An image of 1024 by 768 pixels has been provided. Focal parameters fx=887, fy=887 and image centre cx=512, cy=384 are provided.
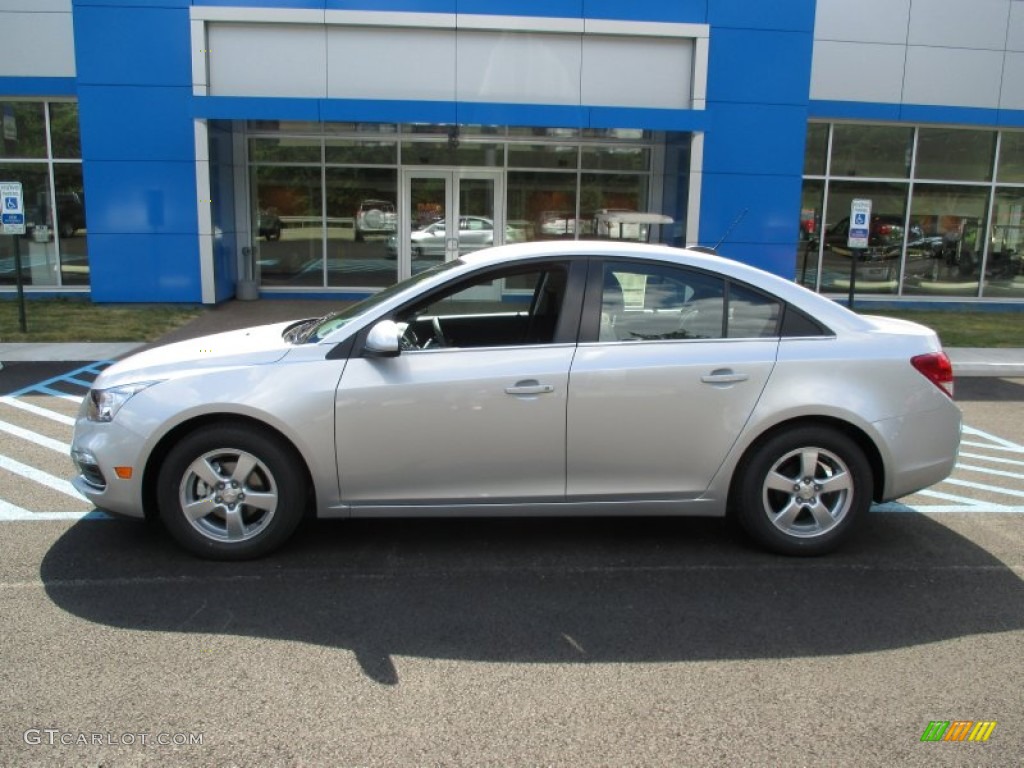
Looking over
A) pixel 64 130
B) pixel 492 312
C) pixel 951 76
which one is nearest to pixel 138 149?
pixel 64 130

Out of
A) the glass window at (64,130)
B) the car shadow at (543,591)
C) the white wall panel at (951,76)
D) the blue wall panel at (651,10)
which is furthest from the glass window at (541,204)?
the car shadow at (543,591)

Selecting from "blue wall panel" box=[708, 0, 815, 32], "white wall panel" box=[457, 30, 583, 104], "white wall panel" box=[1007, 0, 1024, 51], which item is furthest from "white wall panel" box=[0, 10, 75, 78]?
"white wall panel" box=[1007, 0, 1024, 51]

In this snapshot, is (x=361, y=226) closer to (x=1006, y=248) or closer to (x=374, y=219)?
(x=374, y=219)

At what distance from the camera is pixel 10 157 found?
16.4m

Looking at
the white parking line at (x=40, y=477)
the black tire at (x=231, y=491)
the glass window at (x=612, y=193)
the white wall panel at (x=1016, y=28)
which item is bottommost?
the white parking line at (x=40, y=477)

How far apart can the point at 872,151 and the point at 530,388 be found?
51.4 feet

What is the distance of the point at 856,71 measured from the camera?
16672mm

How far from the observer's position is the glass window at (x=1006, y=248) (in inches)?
726

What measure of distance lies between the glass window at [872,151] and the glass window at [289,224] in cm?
1027

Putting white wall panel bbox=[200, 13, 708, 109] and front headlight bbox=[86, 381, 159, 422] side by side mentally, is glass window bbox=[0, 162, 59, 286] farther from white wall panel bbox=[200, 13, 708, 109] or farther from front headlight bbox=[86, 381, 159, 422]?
front headlight bbox=[86, 381, 159, 422]

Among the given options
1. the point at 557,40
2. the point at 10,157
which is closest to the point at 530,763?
the point at 557,40

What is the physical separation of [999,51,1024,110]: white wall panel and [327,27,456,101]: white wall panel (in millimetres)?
10792

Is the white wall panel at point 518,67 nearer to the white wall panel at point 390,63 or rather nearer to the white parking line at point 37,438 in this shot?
the white wall panel at point 390,63

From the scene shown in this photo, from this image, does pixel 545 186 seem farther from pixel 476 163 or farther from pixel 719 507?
pixel 719 507
